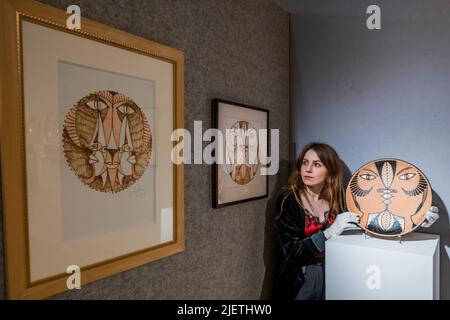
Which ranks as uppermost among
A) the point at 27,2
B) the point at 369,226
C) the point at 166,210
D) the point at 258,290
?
the point at 27,2

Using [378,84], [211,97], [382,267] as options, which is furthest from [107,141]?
[378,84]

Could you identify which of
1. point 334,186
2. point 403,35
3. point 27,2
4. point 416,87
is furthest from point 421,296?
point 27,2

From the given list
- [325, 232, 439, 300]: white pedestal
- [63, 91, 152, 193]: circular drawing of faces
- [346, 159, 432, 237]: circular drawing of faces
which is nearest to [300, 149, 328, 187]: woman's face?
[346, 159, 432, 237]: circular drawing of faces

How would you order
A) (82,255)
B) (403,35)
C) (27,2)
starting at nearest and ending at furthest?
1. (27,2)
2. (82,255)
3. (403,35)

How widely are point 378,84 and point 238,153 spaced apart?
66cm

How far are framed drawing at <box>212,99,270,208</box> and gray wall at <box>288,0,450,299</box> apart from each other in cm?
32

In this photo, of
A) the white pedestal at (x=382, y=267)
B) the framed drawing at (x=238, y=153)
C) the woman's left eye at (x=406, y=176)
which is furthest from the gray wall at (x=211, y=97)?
the woman's left eye at (x=406, y=176)

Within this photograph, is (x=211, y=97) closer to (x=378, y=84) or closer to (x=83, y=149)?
(x=83, y=149)

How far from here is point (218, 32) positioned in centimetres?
105

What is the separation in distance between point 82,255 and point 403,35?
134 cm

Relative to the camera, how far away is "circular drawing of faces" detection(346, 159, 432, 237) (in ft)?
3.55

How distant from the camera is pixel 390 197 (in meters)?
1.12

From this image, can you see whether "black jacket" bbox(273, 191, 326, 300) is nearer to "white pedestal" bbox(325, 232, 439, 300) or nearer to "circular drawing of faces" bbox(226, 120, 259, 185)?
"white pedestal" bbox(325, 232, 439, 300)

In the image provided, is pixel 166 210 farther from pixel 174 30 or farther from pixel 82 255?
pixel 174 30
